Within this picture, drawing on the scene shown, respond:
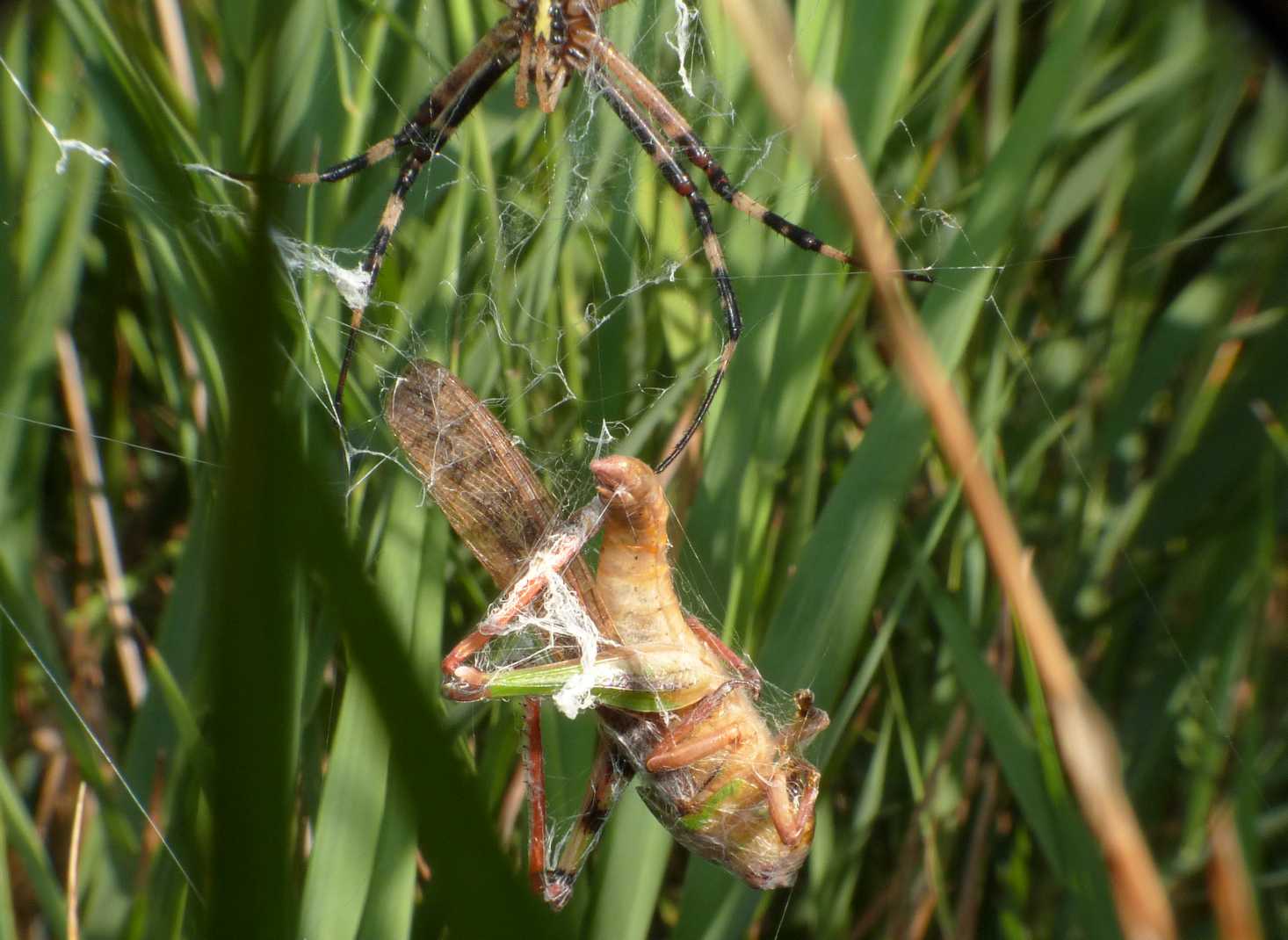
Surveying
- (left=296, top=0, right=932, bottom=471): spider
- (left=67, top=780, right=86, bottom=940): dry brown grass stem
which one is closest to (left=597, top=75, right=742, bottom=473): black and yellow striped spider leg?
(left=296, top=0, right=932, bottom=471): spider

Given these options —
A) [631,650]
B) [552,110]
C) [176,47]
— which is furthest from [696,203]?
[176,47]

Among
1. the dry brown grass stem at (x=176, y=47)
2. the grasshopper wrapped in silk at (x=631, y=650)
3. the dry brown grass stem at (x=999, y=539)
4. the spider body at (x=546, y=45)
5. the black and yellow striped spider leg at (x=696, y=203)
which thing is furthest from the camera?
the dry brown grass stem at (x=176, y=47)

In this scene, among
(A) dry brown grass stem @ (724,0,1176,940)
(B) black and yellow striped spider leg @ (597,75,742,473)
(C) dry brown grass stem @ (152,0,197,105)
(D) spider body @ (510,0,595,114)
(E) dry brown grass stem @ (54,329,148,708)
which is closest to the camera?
(A) dry brown grass stem @ (724,0,1176,940)

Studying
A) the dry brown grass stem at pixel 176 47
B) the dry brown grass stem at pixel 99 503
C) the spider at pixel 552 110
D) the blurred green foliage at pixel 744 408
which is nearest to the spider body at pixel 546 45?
the spider at pixel 552 110

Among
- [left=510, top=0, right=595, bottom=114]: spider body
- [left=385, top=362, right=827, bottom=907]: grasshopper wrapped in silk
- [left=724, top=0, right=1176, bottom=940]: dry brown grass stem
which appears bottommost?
[left=385, top=362, right=827, bottom=907]: grasshopper wrapped in silk

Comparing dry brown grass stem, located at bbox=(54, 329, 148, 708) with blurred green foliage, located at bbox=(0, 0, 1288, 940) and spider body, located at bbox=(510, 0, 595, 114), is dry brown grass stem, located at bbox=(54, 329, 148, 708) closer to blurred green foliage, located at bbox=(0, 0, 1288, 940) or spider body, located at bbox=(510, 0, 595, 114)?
blurred green foliage, located at bbox=(0, 0, 1288, 940)

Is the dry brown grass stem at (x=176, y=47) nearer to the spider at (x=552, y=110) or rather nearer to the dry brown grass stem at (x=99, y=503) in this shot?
the spider at (x=552, y=110)
